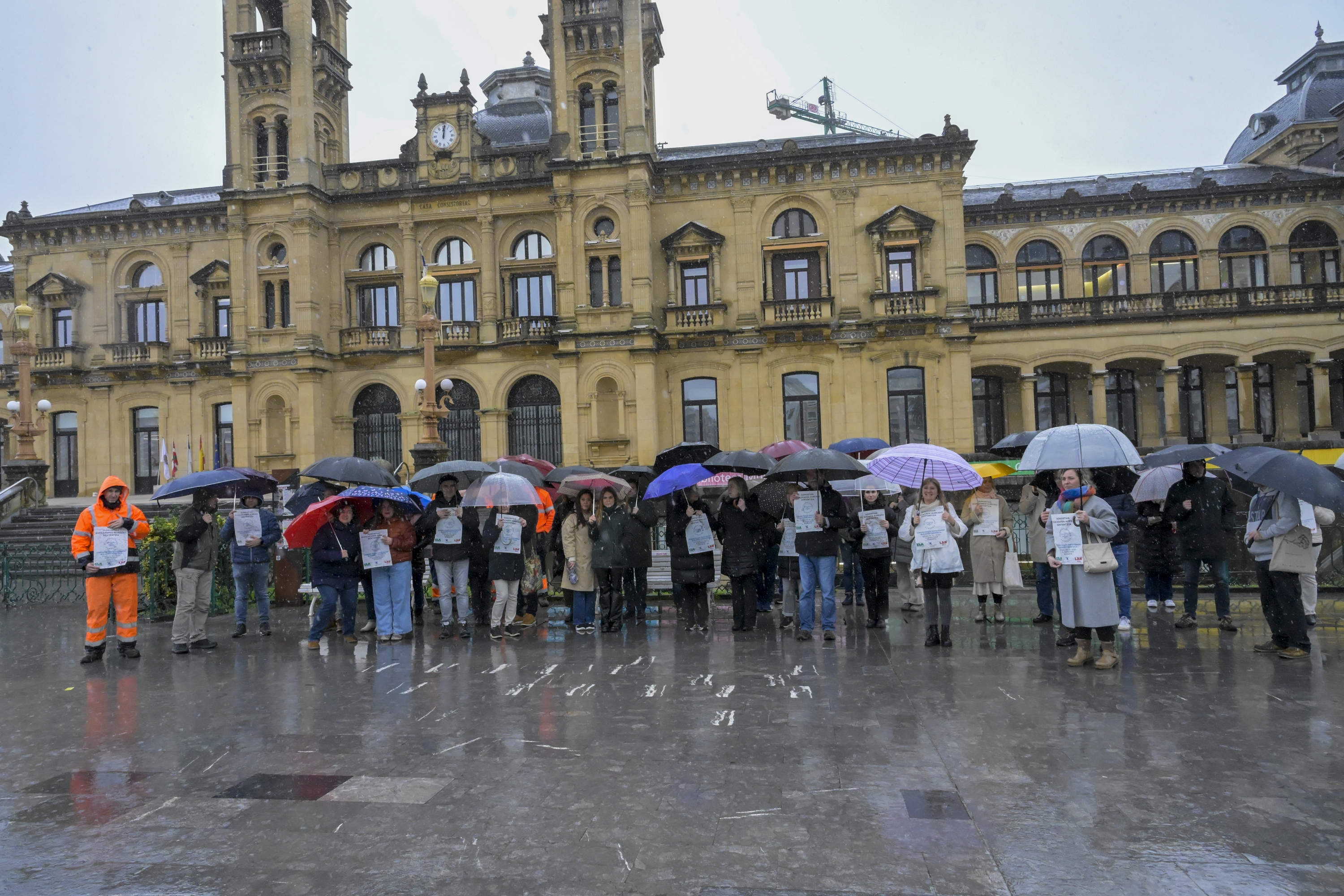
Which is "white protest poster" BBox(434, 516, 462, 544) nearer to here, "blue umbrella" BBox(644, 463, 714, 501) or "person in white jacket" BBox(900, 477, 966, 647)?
"blue umbrella" BBox(644, 463, 714, 501)

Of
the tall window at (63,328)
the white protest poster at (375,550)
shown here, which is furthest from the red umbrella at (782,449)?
the tall window at (63,328)

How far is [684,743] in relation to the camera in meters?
6.95

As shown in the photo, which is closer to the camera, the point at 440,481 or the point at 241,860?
the point at 241,860

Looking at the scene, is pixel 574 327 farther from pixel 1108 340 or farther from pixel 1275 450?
pixel 1275 450

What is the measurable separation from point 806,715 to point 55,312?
128ft

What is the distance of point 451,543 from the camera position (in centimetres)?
1193

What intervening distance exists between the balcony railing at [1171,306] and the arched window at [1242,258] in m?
1.67

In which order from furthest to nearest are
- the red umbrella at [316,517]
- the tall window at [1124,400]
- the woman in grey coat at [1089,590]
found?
1. the tall window at [1124,400]
2. the red umbrella at [316,517]
3. the woman in grey coat at [1089,590]

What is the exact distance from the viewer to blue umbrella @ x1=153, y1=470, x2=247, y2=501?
11.5 meters

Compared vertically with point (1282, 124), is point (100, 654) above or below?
below

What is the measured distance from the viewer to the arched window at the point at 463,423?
109ft

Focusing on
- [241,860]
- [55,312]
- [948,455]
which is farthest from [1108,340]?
[55,312]

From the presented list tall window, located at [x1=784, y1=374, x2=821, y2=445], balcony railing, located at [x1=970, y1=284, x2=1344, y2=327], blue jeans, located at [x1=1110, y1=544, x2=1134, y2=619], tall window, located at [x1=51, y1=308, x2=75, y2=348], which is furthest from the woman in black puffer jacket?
tall window, located at [x1=51, y1=308, x2=75, y2=348]

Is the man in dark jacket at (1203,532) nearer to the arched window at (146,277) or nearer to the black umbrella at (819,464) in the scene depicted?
the black umbrella at (819,464)
